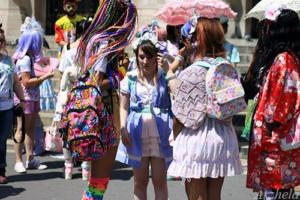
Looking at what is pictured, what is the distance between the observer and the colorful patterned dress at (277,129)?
16.1ft

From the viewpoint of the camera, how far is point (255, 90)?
5293 mm

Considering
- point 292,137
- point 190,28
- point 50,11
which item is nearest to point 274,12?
point 190,28

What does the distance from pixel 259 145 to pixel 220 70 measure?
0.78 metres

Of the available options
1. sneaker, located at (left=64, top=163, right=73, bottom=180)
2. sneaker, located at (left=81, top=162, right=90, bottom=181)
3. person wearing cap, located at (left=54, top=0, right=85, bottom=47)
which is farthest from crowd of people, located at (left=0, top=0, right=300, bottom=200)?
person wearing cap, located at (left=54, top=0, right=85, bottom=47)

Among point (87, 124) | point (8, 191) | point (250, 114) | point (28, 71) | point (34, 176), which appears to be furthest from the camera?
point (28, 71)

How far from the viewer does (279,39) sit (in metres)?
5.06

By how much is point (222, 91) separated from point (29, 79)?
471 centimetres

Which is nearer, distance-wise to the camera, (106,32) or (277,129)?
(277,129)

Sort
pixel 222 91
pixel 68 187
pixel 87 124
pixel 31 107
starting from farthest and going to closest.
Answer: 1. pixel 31 107
2. pixel 68 187
3. pixel 87 124
4. pixel 222 91

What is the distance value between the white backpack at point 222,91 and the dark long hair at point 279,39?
1.50ft

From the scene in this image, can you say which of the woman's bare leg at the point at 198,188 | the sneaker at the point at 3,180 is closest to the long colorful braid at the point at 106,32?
the woman's bare leg at the point at 198,188

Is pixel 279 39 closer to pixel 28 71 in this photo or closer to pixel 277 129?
pixel 277 129

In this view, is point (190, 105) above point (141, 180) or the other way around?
above

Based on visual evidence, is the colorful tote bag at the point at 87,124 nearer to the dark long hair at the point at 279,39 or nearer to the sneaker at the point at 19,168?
the dark long hair at the point at 279,39
